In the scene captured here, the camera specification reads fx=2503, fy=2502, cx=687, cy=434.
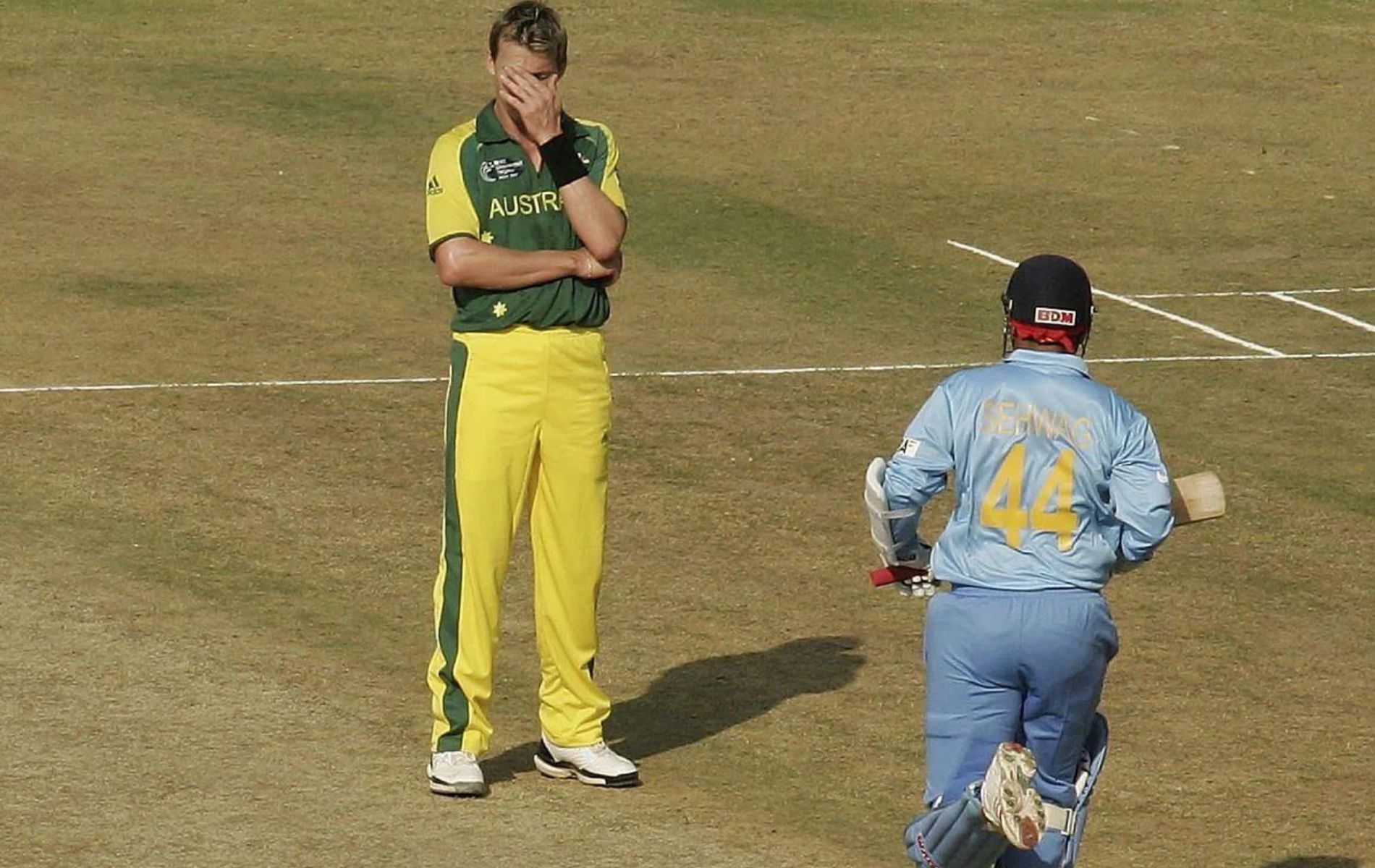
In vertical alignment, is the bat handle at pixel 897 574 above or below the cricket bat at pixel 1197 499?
below

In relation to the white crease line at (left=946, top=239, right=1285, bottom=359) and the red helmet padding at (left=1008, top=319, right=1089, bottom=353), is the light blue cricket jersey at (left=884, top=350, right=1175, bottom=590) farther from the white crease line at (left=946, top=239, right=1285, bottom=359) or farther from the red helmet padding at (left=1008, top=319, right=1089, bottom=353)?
the white crease line at (left=946, top=239, right=1285, bottom=359)

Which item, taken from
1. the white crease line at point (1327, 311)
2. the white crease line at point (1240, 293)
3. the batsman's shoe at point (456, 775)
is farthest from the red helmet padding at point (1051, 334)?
the white crease line at point (1240, 293)

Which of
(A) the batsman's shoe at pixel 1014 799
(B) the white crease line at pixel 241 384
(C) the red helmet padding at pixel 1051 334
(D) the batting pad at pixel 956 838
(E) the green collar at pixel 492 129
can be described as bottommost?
(B) the white crease line at pixel 241 384

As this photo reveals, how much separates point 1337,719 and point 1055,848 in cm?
332

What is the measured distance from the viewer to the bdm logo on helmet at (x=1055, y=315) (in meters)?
6.91

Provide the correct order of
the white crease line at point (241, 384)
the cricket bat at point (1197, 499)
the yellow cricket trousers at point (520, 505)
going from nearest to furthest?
the cricket bat at point (1197, 499)
the yellow cricket trousers at point (520, 505)
the white crease line at point (241, 384)

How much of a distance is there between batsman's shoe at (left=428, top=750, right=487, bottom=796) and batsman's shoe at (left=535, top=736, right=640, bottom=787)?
335mm

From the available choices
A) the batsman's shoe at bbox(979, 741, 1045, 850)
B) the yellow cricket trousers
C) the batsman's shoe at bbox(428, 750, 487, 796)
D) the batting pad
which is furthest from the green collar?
the batsman's shoe at bbox(979, 741, 1045, 850)

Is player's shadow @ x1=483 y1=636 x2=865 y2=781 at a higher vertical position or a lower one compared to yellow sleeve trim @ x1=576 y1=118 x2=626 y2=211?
lower

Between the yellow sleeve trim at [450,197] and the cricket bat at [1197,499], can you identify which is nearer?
the cricket bat at [1197,499]

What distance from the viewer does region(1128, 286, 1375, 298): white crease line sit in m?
18.0

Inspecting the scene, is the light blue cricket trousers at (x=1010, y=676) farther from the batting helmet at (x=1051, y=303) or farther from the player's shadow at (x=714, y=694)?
the player's shadow at (x=714, y=694)

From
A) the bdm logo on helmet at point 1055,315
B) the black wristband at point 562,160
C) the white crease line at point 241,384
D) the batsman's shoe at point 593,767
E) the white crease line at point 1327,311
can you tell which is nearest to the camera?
the bdm logo on helmet at point 1055,315

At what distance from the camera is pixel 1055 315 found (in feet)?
22.7
